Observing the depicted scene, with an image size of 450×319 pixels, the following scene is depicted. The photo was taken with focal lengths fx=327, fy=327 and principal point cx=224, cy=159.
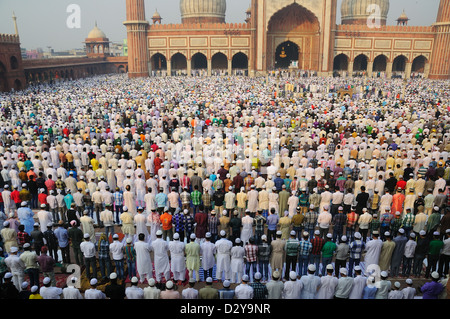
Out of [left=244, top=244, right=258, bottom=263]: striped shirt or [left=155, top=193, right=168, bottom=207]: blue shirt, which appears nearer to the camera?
[left=244, top=244, right=258, bottom=263]: striped shirt

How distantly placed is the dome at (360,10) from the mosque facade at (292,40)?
7963 millimetres

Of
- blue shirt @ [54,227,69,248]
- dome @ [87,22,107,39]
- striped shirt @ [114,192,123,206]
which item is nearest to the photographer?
blue shirt @ [54,227,69,248]

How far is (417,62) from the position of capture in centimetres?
4512

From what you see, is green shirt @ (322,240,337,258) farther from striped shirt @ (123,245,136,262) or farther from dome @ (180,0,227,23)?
dome @ (180,0,227,23)

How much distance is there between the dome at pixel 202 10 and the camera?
45.7 metres

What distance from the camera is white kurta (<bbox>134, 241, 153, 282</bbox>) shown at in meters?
5.81

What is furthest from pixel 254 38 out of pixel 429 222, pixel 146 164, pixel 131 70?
pixel 429 222

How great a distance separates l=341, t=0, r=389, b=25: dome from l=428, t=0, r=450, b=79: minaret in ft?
34.0

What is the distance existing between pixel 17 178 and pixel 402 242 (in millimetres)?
9924

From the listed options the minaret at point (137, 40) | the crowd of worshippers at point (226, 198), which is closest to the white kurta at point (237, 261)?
the crowd of worshippers at point (226, 198)

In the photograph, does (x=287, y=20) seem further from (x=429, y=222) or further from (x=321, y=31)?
(x=429, y=222)

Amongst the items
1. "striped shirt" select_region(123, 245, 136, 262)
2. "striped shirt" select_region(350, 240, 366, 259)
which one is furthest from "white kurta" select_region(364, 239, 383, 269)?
"striped shirt" select_region(123, 245, 136, 262)

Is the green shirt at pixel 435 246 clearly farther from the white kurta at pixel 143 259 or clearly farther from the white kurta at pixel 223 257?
the white kurta at pixel 143 259

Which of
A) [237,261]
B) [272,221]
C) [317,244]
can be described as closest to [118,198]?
[237,261]
